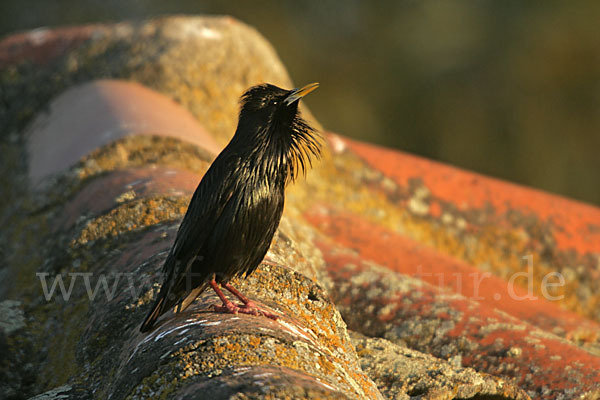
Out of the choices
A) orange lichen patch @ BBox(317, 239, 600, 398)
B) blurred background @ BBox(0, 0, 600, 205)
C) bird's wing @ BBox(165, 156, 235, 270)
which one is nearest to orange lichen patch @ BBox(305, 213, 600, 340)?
orange lichen patch @ BBox(317, 239, 600, 398)

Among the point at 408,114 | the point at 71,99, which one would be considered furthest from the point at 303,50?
the point at 71,99

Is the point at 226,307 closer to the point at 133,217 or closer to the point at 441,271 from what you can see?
the point at 133,217

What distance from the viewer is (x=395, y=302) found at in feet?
12.1

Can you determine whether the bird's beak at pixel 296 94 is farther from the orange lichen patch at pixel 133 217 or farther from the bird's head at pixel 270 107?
the orange lichen patch at pixel 133 217

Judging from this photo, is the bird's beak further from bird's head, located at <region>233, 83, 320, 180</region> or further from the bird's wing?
the bird's wing

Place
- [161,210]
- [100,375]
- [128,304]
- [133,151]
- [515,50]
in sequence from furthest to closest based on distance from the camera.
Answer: [515,50]
[133,151]
[161,210]
[128,304]
[100,375]

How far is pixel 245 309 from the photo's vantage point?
2.55 metres

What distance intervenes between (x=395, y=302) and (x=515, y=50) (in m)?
15.7

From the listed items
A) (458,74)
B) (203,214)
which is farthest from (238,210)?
(458,74)

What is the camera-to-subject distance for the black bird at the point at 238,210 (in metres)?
2.69

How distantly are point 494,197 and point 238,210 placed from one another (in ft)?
10.6

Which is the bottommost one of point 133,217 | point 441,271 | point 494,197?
point 133,217

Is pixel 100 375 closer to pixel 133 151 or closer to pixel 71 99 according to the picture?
pixel 133 151

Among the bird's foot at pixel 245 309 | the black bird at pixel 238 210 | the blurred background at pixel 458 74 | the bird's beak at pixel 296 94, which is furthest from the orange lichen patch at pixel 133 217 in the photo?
the blurred background at pixel 458 74
